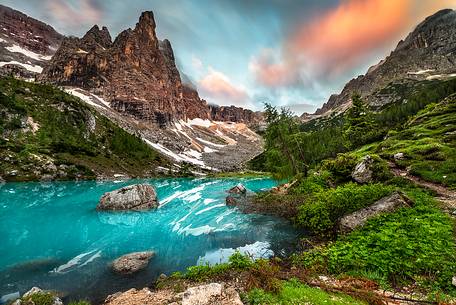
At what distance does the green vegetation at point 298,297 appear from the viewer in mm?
10258

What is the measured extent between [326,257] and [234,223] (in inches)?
632

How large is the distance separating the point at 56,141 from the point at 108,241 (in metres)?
101

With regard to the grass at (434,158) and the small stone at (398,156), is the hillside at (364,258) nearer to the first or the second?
the grass at (434,158)

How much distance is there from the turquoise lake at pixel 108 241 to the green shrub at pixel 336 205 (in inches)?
90.9

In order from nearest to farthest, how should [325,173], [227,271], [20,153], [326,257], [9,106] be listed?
1. [227,271]
2. [326,257]
3. [325,173]
4. [20,153]
5. [9,106]

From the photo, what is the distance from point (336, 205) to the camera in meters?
22.5

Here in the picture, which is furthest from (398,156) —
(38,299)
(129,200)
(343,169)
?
(38,299)

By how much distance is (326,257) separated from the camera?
1597 cm

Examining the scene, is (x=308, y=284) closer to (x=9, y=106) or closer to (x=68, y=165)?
(x=68, y=165)

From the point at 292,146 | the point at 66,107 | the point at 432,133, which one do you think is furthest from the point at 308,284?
the point at 66,107

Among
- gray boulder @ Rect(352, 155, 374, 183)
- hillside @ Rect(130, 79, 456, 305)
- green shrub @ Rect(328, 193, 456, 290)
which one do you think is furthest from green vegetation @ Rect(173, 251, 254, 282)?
gray boulder @ Rect(352, 155, 374, 183)

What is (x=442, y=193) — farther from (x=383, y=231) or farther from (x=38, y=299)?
(x=38, y=299)

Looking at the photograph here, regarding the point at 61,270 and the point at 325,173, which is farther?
the point at 325,173

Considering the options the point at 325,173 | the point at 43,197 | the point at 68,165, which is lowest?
the point at 325,173
